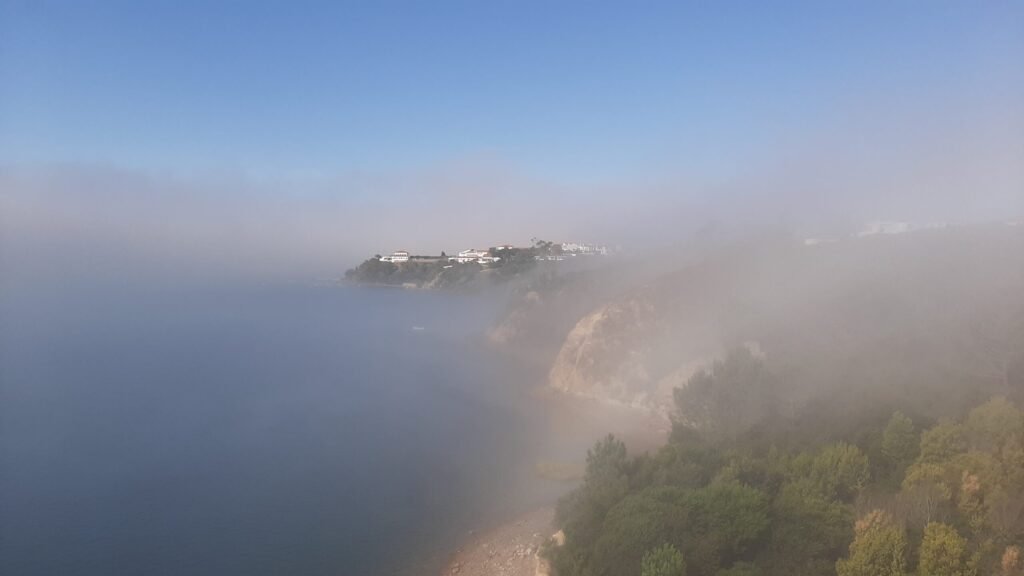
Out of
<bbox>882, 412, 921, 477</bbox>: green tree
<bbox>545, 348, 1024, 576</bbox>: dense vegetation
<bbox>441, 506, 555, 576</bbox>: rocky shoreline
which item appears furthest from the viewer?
<bbox>441, 506, 555, 576</bbox>: rocky shoreline

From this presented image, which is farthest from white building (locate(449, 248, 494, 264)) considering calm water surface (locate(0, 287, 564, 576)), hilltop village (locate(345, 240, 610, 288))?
calm water surface (locate(0, 287, 564, 576))

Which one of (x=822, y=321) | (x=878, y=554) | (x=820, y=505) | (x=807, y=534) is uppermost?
(x=822, y=321)

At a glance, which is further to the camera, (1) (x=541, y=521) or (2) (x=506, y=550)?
(1) (x=541, y=521)

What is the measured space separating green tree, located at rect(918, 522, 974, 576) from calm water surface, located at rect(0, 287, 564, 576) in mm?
11145

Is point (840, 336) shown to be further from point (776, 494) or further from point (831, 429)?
point (776, 494)

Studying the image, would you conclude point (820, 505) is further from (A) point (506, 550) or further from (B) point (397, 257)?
(B) point (397, 257)

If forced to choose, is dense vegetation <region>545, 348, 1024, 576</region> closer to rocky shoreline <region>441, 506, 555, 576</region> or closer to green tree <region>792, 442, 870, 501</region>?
green tree <region>792, 442, 870, 501</region>

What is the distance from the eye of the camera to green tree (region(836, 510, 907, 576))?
822 cm

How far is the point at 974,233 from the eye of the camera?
43.6 metres

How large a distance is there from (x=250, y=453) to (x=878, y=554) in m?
21.0

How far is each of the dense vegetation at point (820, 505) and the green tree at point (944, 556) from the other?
0.02 meters

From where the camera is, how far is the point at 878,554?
8.34 meters

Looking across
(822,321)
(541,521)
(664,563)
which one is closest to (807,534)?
(664,563)

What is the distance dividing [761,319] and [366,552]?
2195 cm
